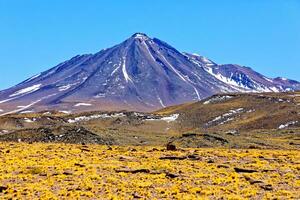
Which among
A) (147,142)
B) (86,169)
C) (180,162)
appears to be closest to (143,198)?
(86,169)

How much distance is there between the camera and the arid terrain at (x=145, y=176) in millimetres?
22156

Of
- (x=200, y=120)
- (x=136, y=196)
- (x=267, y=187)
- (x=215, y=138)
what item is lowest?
(x=267, y=187)

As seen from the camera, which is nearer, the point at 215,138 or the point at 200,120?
the point at 215,138

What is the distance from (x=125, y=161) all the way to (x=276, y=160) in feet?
31.4

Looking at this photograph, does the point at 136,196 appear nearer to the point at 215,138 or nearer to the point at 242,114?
the point at 215,138

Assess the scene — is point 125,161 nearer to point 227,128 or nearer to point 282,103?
point 227,128

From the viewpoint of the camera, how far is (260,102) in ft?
432

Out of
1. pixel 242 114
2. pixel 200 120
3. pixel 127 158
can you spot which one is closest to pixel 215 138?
pixel 127 158

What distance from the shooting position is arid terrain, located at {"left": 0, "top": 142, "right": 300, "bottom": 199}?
22.2m

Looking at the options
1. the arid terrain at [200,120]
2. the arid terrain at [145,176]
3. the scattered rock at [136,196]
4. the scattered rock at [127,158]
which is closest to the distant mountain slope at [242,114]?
the arid terrain at [200,120]

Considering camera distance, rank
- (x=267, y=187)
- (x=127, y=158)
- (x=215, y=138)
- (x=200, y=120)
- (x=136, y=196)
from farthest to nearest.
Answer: (x=200, y=120) → (x=215, y=138) → (x=127, y=158) → (x=267, y=187) → (x=136, y=196)

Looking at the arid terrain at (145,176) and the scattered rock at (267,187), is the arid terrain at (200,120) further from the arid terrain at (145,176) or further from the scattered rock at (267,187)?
the scattered rock at (267,187)

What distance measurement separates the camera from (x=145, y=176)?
85.1 ft

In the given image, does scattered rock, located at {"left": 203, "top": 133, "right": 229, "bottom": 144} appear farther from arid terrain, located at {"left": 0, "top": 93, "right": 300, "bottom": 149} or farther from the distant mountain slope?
the distant mountain slope
